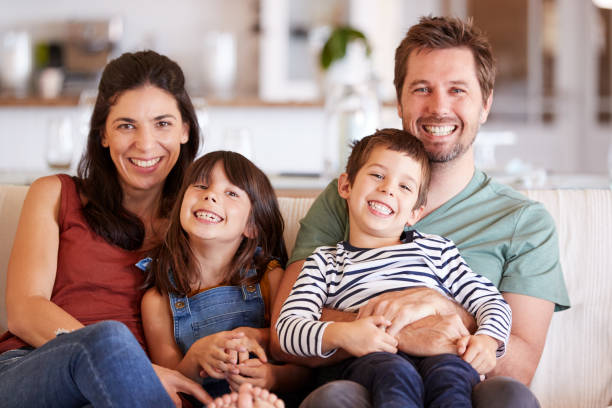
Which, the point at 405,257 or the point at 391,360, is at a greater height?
the point at 405,257

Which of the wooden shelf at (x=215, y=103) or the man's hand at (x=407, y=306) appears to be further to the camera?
the wooden shelf at (x=215, y=103)

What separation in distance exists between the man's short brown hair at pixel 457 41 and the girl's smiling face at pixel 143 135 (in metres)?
0.62

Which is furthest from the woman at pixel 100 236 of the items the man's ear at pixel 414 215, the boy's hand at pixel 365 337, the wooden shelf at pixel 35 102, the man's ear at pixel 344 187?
the wooden shelf at pixel 35 102

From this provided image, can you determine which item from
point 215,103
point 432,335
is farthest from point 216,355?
point 215,103

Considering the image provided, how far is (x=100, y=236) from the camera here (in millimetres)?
1694

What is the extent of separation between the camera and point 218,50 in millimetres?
4801

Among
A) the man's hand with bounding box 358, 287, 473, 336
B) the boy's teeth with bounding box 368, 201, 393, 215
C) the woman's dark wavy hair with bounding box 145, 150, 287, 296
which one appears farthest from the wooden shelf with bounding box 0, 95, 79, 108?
the man's hand with bounding box 358, 287, 473, 336

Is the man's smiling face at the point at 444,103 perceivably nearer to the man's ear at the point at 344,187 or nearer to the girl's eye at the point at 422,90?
the girl's eye at the point at 422,90

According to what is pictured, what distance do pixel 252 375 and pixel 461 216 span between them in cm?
60

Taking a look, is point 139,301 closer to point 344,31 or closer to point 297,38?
point 344,31

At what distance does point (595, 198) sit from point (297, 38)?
136 inches

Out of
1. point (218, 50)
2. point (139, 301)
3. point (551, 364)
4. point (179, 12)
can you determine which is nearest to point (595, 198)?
point (551, 364)

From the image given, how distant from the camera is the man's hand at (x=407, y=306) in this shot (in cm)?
136

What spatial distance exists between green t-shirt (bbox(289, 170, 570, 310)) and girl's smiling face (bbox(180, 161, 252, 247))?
158 mm
